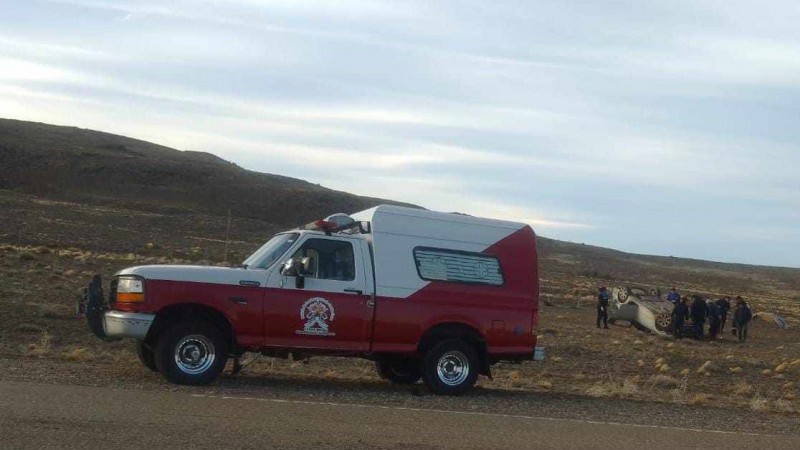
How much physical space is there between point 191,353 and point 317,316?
160 cm

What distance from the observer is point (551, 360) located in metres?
22.2

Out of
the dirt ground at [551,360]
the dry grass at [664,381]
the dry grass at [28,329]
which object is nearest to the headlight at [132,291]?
the dirt ground at [551,360]

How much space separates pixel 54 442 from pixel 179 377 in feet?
13.0

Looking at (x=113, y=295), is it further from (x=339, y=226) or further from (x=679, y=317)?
(x=679, y=317)

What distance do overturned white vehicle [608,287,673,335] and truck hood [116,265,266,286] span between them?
70.8 feet

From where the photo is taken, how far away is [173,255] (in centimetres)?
4466

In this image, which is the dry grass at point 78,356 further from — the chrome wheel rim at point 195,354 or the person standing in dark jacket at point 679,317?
the person standing in dark jacket at point 679,317

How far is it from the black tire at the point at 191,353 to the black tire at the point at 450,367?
105 inches

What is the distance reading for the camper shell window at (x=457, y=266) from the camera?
14.0 metres

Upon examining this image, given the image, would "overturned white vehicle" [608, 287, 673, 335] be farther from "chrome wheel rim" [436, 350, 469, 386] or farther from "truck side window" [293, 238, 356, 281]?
"truck side window" [293, 238, 356, 281]

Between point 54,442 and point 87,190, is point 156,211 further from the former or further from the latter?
point 54,442

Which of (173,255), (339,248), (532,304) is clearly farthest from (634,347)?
(173,255)

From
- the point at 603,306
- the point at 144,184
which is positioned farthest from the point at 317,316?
the point at 144,184

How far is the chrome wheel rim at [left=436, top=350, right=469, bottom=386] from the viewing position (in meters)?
13.9
